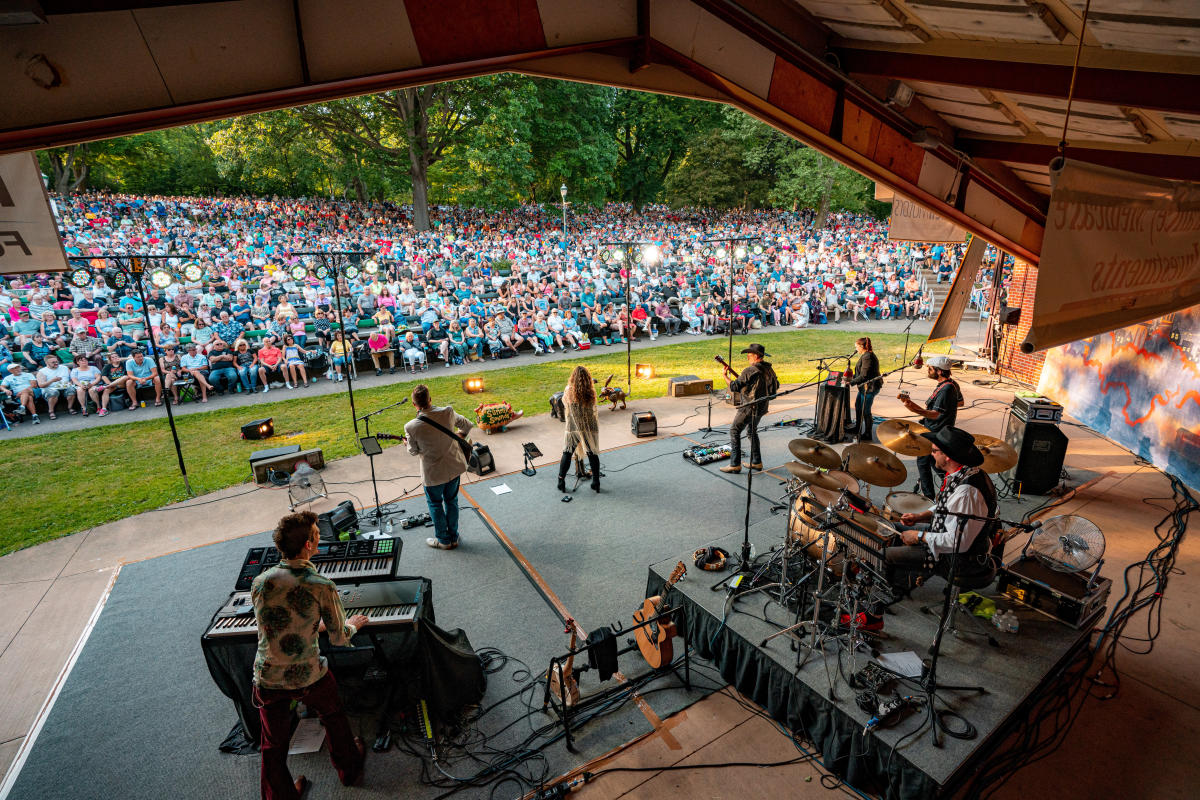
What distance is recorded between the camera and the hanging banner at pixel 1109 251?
2301mm

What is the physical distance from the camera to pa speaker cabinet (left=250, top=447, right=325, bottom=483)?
26.6 feet

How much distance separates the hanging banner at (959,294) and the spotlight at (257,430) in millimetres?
11062

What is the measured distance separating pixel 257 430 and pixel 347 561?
683cm

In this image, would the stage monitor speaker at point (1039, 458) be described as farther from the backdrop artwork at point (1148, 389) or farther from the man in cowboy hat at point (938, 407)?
the backdrop artwork at point (1148, 389)

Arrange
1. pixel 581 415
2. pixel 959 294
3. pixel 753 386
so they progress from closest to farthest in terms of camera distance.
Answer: pixel 581 415
pixel 753 386
pixel 959 294

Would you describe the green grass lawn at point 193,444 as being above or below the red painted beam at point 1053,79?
below

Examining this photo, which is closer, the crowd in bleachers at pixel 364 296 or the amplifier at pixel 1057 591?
the amplifier at pixel 1057 591

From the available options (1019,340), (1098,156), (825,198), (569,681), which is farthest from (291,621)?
(825,198)

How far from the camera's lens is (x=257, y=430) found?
991 centimetres

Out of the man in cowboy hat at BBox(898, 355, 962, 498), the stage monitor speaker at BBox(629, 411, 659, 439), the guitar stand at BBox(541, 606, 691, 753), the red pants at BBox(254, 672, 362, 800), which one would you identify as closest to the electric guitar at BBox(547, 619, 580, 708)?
the guitar stand at BBox(541, 606, 691, 753)

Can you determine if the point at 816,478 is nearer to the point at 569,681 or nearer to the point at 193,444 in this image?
the point at 569,681

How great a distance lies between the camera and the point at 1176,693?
4.28 meters

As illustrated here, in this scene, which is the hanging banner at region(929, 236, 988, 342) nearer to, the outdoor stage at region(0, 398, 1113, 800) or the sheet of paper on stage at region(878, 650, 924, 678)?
the outdoor stage at region(0, 398, 1113, 800)

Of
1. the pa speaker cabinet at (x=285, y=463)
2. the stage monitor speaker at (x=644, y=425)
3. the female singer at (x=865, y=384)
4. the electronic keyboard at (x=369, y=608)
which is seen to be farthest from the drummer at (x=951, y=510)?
the pa speaker cabinet at (x=285, y=463)
